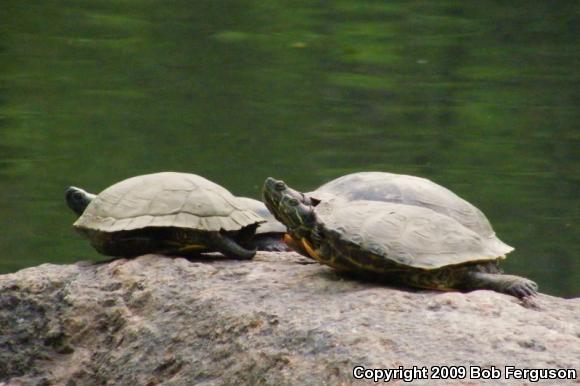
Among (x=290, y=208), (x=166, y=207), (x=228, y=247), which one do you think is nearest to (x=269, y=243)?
(x=228, y=247)

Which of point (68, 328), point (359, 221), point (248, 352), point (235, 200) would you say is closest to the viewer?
point (248, 352)

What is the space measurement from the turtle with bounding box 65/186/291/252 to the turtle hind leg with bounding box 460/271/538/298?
97cm

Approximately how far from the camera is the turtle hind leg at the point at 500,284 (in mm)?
3234

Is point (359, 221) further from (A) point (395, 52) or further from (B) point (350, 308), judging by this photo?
(A) point (395, 52)

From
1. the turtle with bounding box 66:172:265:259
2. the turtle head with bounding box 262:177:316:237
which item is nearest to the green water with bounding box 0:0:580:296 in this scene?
the turtle with bounding box 66:172:265:259

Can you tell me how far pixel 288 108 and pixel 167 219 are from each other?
4179mm

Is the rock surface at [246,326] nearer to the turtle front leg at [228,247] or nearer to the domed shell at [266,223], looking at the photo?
the turtle front leg at [228,247]

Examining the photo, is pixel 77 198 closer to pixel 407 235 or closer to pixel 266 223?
pixel 266 223

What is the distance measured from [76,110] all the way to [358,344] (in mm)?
5477

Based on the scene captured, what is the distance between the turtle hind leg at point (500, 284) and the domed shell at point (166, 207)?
0.86m

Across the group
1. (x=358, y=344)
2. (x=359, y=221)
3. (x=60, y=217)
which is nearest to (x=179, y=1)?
(x=60, y=217)

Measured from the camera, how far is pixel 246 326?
3020mm

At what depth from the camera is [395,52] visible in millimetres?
7727

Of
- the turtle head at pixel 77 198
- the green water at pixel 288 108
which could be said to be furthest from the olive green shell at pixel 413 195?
the green water at pixel 288 108
